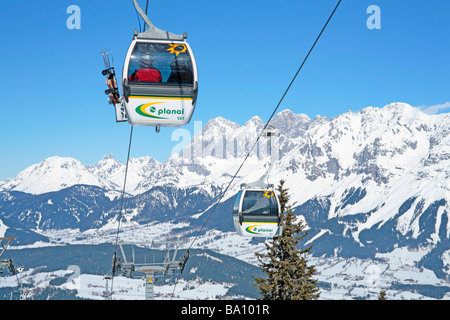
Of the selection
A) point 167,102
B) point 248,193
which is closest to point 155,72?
point 167,102

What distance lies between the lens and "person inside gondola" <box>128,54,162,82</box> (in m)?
12.5

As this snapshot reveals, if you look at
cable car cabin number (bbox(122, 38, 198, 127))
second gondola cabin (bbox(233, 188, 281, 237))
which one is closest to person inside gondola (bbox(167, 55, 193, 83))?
cable car cabin number (bbox(122, 38, 198, 127))

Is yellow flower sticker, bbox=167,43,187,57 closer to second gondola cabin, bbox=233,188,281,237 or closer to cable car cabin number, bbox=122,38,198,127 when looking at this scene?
cable car cabin number, bbox=122,38,198,127

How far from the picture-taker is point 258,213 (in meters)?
23.7

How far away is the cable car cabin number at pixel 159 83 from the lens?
12.4 m

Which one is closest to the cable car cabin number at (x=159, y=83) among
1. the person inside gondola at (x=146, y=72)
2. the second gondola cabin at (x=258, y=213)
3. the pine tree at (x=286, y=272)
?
the person inside gondola at (x=146, y=72)

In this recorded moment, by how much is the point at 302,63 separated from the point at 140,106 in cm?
419

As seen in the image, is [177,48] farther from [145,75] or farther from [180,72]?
[145,75]

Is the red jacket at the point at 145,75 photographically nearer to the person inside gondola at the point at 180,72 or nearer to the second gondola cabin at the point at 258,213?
the person inside gondola at the point at 180,72

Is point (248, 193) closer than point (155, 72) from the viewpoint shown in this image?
No

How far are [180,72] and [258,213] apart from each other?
490 inches

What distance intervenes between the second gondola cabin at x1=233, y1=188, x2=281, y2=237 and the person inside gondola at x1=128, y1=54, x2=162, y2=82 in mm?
12302
